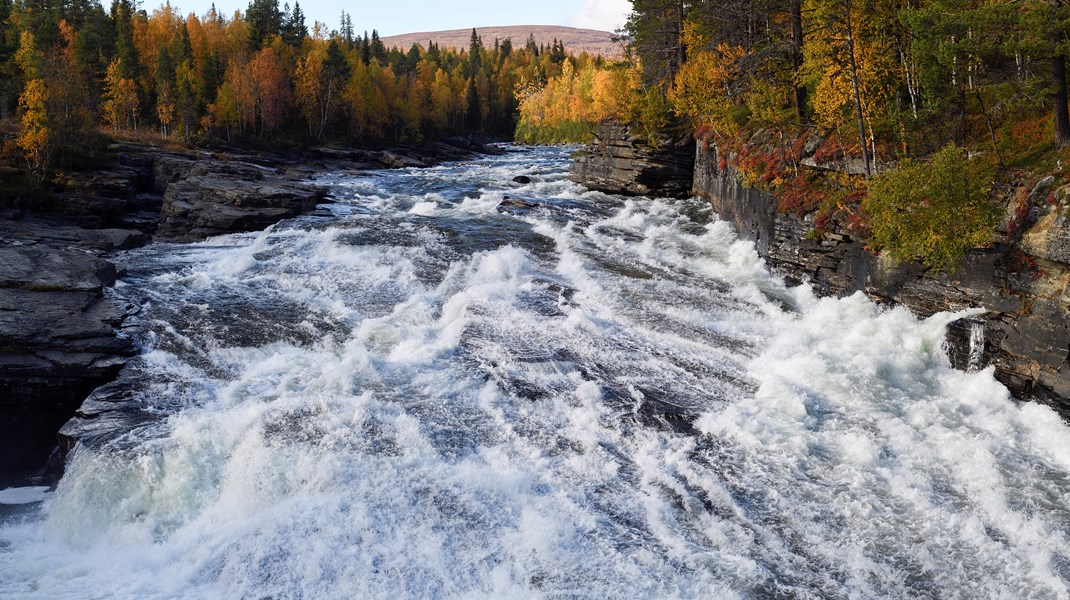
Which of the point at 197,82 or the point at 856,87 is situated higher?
the point at 197,82

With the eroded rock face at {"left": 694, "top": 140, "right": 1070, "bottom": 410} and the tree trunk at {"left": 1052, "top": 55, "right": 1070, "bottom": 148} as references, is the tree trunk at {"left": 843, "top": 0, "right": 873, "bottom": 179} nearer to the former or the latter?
the eroded rock face at {"left": 694, "top": 140, "right": 1070, "bottom": 410}

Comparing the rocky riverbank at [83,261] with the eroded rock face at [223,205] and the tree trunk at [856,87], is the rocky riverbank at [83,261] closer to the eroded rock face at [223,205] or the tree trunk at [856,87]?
the eroded rock face at [223,205]

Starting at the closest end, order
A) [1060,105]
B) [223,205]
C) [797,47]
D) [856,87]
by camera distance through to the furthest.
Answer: [1060,105]
[856,87]
[797,47]
[223,205]

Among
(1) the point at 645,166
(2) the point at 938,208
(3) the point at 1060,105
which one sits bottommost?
(2) the point at 938,208

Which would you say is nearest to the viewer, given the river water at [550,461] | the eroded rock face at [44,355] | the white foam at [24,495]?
the river water at [550,461]

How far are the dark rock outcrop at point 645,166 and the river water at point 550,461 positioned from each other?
23.4m

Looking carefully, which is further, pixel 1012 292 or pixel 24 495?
pixel 1012 292

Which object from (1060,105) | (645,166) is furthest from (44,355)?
(645,166)

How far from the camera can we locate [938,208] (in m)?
16.1

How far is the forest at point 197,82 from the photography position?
53188 mm

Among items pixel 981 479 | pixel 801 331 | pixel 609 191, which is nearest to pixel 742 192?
pixel 801 331

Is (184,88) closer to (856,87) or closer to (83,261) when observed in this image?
(83,261)

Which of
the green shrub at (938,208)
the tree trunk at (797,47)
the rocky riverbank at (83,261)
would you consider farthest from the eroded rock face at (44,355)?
the tree trunk at (797,47)

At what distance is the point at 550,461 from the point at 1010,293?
12.0 meters
